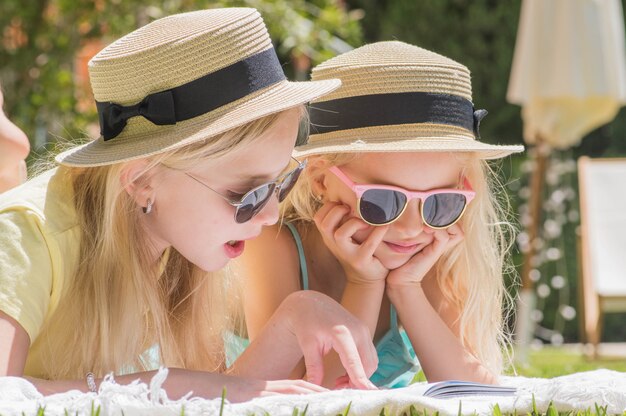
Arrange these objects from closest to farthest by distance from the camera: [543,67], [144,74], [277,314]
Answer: [144,74]
[277,314]
[543,67]

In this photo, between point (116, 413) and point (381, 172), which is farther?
point (381, 172)

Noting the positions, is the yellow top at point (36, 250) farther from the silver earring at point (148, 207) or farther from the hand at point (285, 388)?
the hand at point (285, 388)

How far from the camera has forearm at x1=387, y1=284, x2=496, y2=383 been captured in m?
3.00

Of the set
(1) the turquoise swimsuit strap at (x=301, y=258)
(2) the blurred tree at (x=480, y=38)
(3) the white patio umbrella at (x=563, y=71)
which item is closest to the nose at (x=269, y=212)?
(1) the turquoise swimsuit strap at (x=301, y=258)

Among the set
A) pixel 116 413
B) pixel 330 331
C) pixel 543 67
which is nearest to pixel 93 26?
pixel 543 67

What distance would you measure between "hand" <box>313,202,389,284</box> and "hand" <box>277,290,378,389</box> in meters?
0.28

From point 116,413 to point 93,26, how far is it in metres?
5.47

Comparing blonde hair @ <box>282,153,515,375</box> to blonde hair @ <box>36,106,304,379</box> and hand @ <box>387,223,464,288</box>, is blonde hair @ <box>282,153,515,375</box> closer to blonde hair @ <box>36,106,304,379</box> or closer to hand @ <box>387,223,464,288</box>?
hand @ <box>387,223,464,288</box>

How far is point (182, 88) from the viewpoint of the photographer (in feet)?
7.68

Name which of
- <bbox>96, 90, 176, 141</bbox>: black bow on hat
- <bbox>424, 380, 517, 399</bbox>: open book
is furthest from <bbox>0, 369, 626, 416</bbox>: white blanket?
<bbox>96, 90, 176, 141</bbox>: black bow on hat

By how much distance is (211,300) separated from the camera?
289cm

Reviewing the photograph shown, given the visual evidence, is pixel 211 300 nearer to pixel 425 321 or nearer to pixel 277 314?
pixel 277 314

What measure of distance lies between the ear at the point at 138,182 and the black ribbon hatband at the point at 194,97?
0.10 m

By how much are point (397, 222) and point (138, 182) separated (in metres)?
0.82
